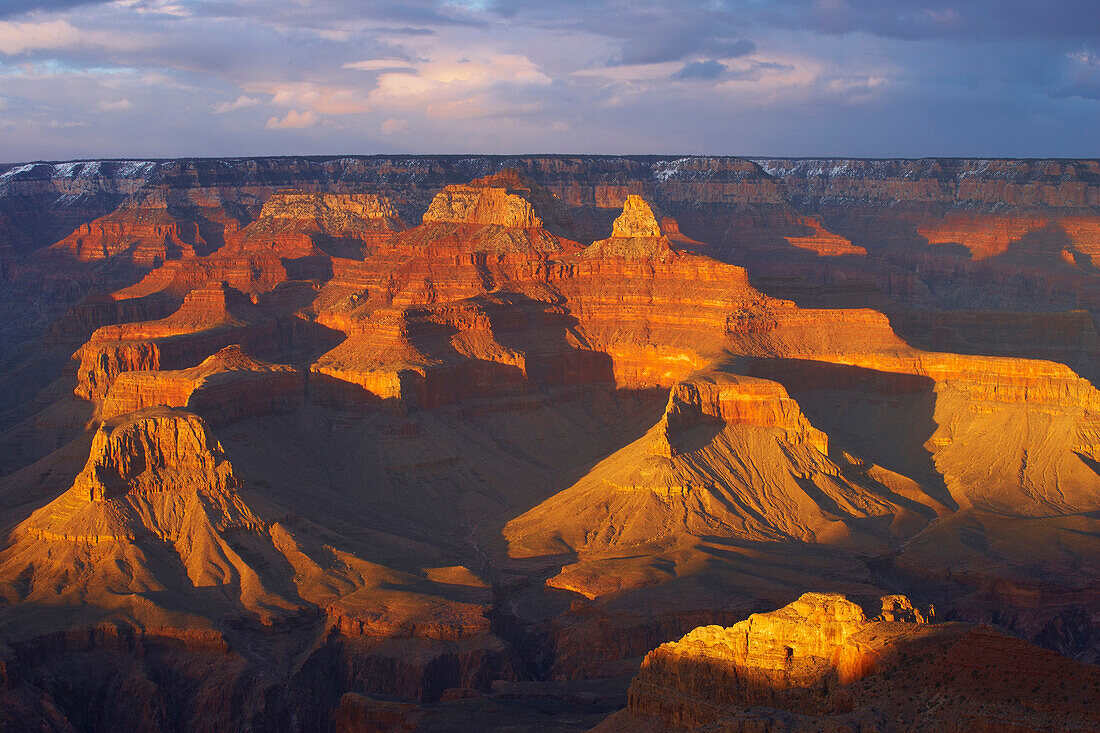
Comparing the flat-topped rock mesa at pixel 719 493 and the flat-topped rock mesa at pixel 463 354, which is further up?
the flat-topped rock mesa at pixel 463 354

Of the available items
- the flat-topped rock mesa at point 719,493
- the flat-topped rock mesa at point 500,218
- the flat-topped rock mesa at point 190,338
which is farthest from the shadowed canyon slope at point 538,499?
the flat-topped rock mesa at point 500,218

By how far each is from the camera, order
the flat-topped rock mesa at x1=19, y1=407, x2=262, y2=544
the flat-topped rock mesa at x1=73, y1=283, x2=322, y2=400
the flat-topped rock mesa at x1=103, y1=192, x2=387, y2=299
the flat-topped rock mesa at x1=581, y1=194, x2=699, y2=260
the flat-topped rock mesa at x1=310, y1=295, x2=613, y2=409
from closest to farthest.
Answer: the flat-topped rock mesa at x1=19, y1=407, x2=262, y2=544 → the flat-topped rock mesa at x1=310, y1=295, x2=613, y2=409 → the flat-topped rock mesa at x1=73, y1=283, x2=322, y2=400 → the flat-topped rock mesa at x1=581, y1=194, x2=699, y2=260 → the flat-topped rock mesa at x1=103, y1=192, x2=387, y2=299

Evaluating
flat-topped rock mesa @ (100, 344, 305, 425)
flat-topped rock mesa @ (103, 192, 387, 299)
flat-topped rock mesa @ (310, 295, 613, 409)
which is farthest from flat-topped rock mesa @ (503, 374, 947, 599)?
flat-topped rock mesa @ (103, 192, 387, 299)

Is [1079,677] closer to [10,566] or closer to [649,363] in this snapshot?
[10,566]

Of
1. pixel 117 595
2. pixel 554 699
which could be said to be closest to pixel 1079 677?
pixel 554 699

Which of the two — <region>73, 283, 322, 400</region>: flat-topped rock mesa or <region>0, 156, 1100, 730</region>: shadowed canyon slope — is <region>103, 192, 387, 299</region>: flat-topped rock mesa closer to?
<region>73, 283, 322, 400</region>: flat-topped rock mesa

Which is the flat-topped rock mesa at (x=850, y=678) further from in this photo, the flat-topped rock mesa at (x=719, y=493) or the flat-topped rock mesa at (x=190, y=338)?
the flat-topped rock mesa at (x=190, y=338)
